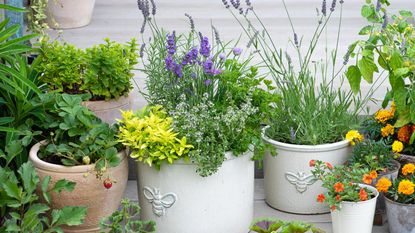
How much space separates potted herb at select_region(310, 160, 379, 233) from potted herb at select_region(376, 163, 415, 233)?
67 mm

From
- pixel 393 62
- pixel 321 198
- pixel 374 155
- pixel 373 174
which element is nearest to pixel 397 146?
pixel 374 155

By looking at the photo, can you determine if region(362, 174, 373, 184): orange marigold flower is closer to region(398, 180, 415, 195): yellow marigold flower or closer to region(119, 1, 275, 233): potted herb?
region(398, 180, 415, 195): yellow marigold flower

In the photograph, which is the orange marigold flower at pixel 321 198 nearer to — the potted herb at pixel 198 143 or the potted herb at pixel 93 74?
the potted herb at pixel 198 143

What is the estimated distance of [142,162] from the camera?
370 centimetres

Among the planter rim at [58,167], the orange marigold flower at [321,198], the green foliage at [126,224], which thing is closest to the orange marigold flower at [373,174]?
the orange marigold flower at [321,198]

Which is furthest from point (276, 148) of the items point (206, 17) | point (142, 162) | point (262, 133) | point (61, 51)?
point (206, 17)

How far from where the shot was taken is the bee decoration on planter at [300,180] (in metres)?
3.92

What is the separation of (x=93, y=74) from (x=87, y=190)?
2.20ft

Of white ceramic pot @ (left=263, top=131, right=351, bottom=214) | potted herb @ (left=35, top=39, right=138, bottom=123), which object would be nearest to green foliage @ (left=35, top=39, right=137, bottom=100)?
potted herb @ (left=35, top=39, right=138, bottom=123)

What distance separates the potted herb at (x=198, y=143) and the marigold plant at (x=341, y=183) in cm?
29

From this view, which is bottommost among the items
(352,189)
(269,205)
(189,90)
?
(269,205)

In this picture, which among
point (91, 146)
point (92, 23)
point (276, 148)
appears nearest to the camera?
point (91, 146)

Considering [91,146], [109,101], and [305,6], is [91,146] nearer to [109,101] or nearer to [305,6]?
[109,101]

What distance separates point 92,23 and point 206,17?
2.72 feet
